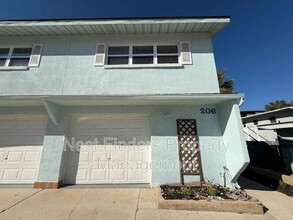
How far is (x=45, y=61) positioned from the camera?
6559mm

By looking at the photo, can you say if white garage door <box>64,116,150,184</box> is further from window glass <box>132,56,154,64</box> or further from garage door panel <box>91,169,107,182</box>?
window glass <box>132,56,154,64</box>

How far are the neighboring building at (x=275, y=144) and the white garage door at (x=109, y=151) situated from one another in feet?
18.1

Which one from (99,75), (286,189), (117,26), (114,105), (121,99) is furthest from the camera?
(117,26)

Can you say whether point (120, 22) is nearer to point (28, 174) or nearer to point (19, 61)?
point (19, 61)

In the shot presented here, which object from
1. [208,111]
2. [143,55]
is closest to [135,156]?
[208,111]

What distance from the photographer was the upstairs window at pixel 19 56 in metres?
6.55

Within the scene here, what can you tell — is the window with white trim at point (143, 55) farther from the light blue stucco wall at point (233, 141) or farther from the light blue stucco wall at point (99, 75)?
the light blue stucco wall at point (233, 141)

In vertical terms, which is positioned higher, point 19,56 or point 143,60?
point 19,56

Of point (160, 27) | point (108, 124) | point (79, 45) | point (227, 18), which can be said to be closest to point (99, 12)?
point (79, 45)

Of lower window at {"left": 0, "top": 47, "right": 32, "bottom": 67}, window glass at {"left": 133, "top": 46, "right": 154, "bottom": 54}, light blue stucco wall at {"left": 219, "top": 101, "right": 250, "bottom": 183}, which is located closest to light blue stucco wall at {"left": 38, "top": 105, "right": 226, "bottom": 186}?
light blue stucco wall at {"left": 219, "top": 101, "right": 250, "bottom": 183}

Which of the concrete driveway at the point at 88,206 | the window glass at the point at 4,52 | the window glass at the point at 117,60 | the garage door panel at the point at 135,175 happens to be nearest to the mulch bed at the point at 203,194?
the concrete driveway at the point at 88,206

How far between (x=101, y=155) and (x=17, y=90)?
437cm

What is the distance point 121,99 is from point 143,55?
2595 mm

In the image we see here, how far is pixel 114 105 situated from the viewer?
6.02m
